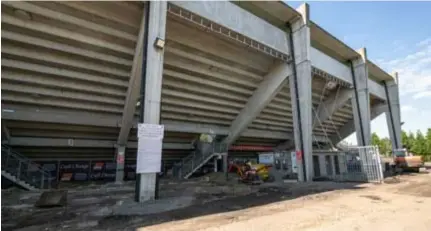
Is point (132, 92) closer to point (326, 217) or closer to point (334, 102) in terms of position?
point (326, 217)

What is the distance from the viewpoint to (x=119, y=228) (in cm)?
680

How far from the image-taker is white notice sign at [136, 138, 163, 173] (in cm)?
1098

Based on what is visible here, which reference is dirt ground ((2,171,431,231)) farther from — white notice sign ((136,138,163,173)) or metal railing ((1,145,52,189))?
metal railing ((1,145,52,189))

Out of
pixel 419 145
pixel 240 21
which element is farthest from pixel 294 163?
pixel 419 145

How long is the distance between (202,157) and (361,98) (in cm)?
1646

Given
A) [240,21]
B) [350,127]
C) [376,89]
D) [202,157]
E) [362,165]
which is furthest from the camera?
[350,127]

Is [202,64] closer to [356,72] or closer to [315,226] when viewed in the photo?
[315,226]

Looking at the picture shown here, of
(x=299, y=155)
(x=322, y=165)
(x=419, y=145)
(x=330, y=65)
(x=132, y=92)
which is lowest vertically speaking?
(x=322, y=165)

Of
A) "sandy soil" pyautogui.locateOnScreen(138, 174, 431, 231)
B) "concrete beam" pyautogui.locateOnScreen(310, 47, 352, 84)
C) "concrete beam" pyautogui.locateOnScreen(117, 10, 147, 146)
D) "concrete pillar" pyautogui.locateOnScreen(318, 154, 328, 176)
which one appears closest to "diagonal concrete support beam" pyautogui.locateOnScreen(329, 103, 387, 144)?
"concrete beam" pyautogui.locateOnScreen(310, 47, 352, 84)

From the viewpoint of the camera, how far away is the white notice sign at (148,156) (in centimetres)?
1098

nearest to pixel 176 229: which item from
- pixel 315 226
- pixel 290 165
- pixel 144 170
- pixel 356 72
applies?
pixel 315 226

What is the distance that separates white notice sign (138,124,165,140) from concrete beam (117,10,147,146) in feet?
14.8

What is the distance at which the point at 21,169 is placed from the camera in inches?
596

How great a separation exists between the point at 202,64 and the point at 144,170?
8.98 metres
